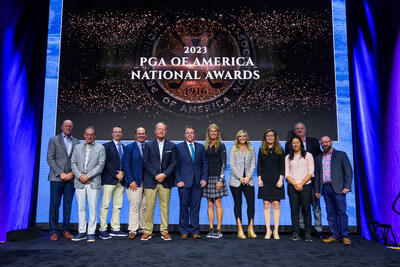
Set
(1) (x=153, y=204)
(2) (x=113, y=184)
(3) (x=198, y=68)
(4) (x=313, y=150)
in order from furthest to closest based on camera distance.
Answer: (3) (x=198, y=68) < (4) (x=313, y=150) < (2) (x=113, y=184) < (1) (x=153, y=204)

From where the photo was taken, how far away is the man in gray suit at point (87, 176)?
13.2ft

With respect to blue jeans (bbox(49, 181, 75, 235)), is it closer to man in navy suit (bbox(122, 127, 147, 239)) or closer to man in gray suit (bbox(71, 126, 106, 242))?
man in gray suit (bbox(71, 126, 106, 242))

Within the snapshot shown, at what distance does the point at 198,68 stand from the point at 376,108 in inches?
103

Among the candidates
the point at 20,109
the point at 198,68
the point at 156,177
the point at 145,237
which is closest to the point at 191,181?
the point at 156,177

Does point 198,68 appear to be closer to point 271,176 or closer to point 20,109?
point 271,176

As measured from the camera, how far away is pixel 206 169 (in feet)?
13.8

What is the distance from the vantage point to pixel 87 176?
13.2 ft

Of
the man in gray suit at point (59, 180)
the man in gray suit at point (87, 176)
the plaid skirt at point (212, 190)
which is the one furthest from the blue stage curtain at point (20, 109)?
the plaid skirt at point (212, 190)

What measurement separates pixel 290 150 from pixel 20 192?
11.7ft

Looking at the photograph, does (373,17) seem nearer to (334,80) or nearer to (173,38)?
(334,80)

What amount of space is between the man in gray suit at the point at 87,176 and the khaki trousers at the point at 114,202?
14 centimetres

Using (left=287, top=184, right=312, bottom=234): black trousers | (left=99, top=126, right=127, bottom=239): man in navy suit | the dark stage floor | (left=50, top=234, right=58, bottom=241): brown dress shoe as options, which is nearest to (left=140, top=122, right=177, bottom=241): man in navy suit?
the dark stage floor

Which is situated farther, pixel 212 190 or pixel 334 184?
pixel 212 190

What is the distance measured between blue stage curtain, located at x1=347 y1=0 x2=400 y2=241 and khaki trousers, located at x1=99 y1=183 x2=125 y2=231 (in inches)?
130
